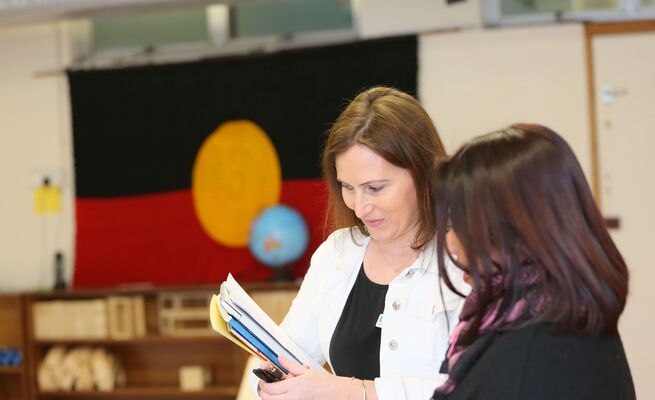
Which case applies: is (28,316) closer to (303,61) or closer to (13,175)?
(13,175)

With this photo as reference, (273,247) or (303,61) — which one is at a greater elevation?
(303,61)

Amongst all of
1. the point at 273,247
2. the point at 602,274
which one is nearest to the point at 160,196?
the point at 273,247

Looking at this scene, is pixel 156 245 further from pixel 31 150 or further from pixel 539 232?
pixel 539 232

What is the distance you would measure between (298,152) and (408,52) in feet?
3.18

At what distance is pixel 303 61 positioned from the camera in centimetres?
540

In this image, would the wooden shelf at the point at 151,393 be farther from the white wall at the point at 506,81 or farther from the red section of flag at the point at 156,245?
the white wall at the point at 506,81

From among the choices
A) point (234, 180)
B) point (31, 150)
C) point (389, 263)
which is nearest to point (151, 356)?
point (234, 180)

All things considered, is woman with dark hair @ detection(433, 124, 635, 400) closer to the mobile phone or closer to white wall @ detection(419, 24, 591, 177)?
the mobile phone

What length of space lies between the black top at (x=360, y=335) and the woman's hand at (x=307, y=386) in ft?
0.40

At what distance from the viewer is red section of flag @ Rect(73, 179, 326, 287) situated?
5496mm

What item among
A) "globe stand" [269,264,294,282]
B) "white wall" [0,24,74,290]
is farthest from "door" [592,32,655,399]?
"white wall" [0,24,74,290]

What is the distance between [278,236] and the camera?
517 centimetres

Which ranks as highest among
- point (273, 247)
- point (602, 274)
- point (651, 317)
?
point (602, 274)

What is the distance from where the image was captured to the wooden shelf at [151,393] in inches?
213
